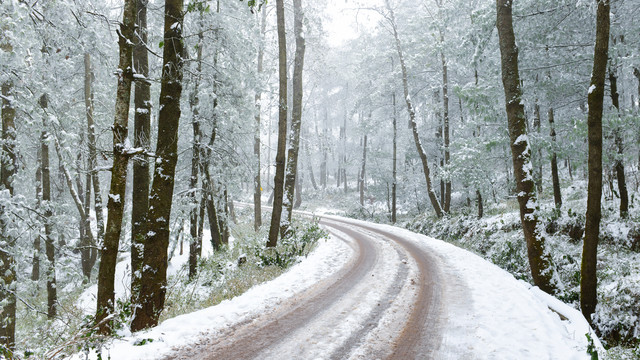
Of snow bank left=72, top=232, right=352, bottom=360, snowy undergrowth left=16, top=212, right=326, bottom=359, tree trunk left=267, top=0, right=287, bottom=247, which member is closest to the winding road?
snow bank left=72, top=232, right=352, bottom=360

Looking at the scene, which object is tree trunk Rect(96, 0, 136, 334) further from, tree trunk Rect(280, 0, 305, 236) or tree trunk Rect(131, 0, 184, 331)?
tree trunk Rect(280, 0, 305, 236)

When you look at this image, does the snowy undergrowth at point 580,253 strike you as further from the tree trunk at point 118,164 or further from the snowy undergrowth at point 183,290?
the tree trunk at point 118,164

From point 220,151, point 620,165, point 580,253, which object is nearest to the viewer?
point 580,253

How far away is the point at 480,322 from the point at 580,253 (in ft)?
20.2

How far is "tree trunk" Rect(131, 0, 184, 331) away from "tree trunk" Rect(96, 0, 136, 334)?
50cm

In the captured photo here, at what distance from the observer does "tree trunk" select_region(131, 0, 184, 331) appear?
5.39 metres

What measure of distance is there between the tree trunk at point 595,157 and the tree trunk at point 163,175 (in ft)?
25.2

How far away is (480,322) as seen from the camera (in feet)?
17.9

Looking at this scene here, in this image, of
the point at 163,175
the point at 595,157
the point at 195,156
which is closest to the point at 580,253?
the point at 595,157

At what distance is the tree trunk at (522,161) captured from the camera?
7.74 meters

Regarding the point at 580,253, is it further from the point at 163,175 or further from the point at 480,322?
the point at 163,175

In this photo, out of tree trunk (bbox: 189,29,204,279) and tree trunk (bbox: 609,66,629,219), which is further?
tree trunk (bbox: 189,29,204,279)

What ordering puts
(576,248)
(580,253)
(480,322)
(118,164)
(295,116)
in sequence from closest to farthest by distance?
(118,164)
(480,322)
(580,253)
(576,248)
(295,116)

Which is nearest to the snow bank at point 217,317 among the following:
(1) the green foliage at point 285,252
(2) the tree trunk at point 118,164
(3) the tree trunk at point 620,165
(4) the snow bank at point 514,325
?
(1) the green foliage at point 285,252
